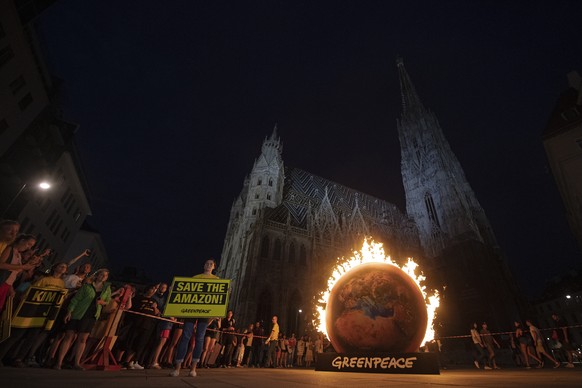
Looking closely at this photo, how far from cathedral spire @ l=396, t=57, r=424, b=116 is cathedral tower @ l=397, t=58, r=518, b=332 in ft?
0.72

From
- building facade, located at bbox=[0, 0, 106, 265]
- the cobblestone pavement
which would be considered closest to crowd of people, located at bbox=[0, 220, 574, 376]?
the cobblestone pavement

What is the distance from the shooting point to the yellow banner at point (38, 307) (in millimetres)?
5090

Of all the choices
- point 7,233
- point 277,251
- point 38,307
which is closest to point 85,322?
point 38,307

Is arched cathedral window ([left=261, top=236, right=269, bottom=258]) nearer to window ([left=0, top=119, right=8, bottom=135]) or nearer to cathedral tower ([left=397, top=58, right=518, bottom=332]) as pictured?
window ([left=0, top=119, right=8, bottom=135])

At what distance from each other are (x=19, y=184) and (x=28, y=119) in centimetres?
598

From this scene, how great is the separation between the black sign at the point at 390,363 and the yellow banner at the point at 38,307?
658cm

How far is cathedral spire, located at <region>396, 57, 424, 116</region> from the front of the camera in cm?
5681

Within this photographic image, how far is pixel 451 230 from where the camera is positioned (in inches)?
1481

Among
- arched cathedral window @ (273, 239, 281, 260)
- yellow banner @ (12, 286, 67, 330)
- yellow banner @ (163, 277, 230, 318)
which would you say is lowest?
yellow banner @ (12, 286, 67, 330)

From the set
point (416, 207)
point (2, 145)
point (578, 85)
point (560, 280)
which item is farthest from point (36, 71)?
point (560, 280)

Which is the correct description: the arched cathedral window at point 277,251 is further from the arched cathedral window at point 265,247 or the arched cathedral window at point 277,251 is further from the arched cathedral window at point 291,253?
the arched cathedral window at point 291,253

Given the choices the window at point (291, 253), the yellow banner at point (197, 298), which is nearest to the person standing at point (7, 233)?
the yellow banner at point (197, 298)

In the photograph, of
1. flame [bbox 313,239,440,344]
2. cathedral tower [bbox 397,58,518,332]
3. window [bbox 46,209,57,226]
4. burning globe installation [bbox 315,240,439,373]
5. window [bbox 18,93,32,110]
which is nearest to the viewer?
burning globe installation [bbox 315,240,439,373]

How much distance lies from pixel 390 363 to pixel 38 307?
7.61 meters
